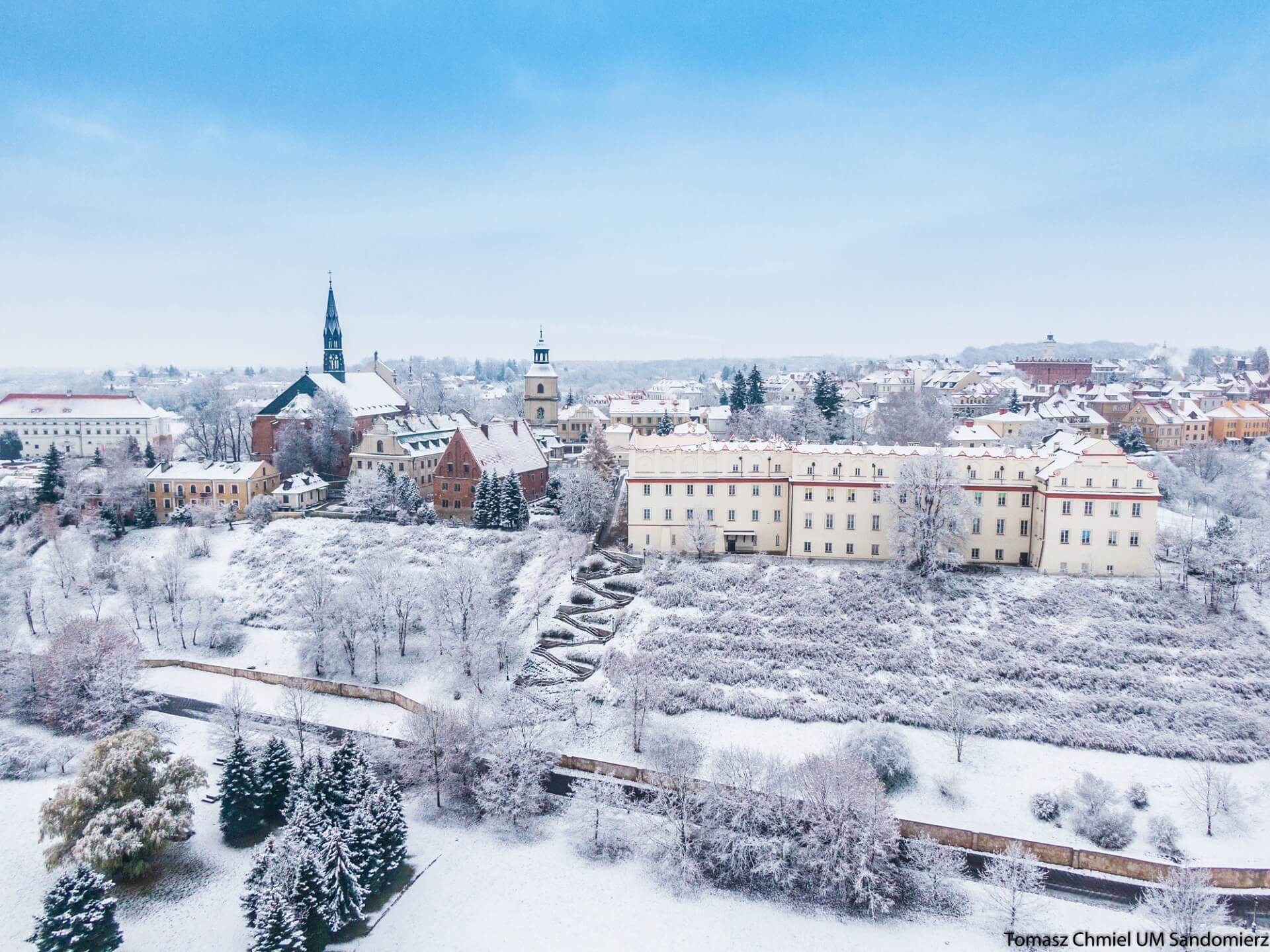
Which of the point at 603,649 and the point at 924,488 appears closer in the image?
the point at 603,649

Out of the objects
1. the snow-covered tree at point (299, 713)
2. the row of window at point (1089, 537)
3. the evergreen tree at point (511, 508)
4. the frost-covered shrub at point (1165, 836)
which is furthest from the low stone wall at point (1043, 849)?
the evergreen tree at point (511, 508)

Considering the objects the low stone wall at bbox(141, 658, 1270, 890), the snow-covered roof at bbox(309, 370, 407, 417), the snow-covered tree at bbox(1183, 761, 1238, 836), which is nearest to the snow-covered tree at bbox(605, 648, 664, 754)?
the low stone wall at bbox(141, 658, 1270, 890)

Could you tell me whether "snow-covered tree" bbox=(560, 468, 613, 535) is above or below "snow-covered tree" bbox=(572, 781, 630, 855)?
above

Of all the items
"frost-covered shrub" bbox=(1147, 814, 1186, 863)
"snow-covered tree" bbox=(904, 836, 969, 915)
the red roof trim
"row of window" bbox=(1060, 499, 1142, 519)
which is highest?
the red roof trim

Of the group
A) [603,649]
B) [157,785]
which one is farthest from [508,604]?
[157,785]

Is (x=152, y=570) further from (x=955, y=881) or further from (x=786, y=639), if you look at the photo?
(x=955, y=881)

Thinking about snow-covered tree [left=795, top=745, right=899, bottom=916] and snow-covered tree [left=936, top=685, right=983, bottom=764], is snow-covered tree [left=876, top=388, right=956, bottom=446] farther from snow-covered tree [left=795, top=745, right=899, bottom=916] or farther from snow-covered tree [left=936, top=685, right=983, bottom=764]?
snow-covered tree [left=795, top=745, right=899, bottom=916]

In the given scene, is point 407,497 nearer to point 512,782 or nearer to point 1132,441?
point 512,782

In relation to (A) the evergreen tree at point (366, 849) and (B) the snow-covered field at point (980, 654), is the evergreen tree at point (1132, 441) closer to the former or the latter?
(B) the snow-covered field at point (980, 654)

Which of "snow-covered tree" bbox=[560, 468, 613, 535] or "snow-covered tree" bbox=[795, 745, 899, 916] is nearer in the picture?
"snow-covered tree" bbox=[795, 745, 899, 916]
